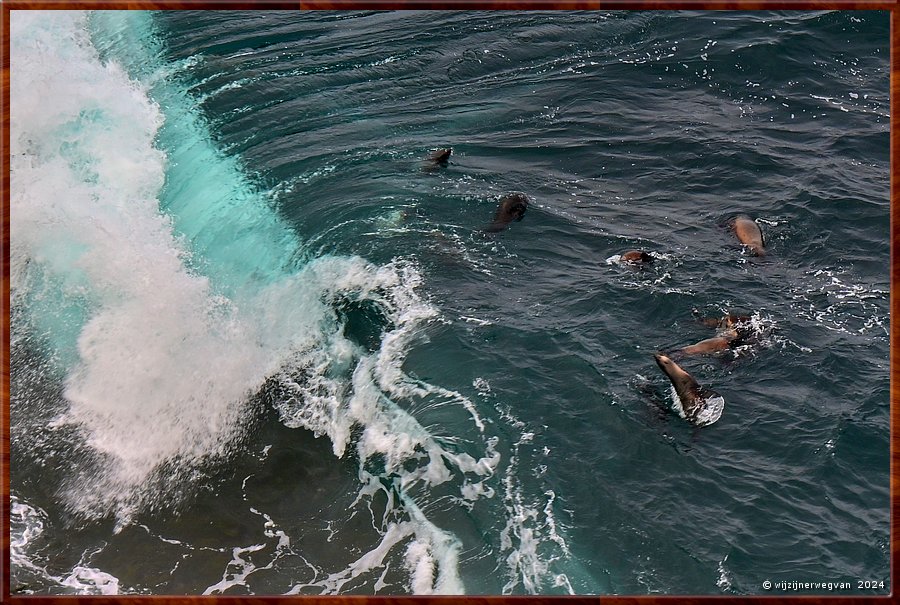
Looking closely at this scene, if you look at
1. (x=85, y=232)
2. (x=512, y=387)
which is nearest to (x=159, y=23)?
(x=85, y=232)

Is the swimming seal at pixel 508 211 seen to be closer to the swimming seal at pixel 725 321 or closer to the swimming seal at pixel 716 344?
the swimming seal at pixel 725 321

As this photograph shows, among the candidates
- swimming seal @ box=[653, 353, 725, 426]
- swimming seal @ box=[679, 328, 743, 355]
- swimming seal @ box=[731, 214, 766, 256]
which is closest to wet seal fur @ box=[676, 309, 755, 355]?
swimming seal @ box=[679, 328, 743, 355]

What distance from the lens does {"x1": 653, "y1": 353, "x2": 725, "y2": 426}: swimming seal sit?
9.48 meters

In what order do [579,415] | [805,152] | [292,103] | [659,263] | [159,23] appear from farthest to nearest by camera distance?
[159,23], [292,103], [805,152], [659,263], [579,415]

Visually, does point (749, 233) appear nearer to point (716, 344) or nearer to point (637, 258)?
point (637, 258)

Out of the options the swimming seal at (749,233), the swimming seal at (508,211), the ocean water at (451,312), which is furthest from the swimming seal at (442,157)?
the swimming seal at (749,233)

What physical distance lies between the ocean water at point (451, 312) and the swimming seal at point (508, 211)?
175mm

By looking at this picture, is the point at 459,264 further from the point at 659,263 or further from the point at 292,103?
the point at 292,103

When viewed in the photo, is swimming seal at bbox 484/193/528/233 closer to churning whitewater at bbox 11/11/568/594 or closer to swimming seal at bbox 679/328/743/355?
churning whitewater at bbox 11/11/568/594

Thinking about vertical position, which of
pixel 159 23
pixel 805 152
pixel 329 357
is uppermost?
pixel 159 23

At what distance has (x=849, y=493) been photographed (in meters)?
8.48

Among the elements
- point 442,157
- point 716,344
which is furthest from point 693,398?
point 442,157

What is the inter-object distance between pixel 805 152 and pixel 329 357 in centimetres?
922

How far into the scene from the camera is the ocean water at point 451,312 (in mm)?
8398
